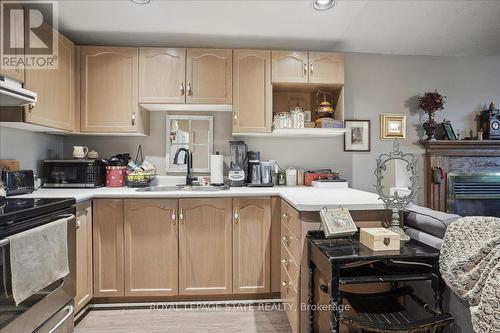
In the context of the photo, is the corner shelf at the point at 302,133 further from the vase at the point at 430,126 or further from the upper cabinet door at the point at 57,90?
the upper cabinet door at the point at 57,90

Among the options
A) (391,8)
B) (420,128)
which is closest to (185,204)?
(391,8)

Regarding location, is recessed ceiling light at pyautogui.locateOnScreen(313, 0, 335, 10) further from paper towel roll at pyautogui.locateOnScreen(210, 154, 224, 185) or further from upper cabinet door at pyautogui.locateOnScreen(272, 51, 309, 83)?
paper towel roll at pyautogui.locateOnScreen(210, 154, 224, 185)

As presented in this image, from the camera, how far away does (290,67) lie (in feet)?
8.21

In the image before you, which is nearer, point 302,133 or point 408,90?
point 302,133

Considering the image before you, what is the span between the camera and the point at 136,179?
2.48 metres

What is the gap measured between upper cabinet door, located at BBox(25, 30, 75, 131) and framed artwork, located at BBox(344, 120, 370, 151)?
2658 mm

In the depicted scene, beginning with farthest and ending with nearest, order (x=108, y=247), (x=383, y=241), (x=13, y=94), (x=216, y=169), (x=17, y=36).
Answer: (x=216, y=169), (x=108, y=247), (x=17, y=36), (x=13, y=94), (x=383, y=241)

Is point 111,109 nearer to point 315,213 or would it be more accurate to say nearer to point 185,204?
point 185,204

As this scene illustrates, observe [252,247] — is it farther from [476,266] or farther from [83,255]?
[476,266]

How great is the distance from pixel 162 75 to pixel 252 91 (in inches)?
32.3

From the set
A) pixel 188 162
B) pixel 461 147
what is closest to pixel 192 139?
pixel 188 162

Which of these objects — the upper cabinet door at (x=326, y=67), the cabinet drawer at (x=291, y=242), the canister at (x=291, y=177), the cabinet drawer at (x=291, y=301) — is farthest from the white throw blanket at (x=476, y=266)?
the upper cabinet door at (x=326, y=67)

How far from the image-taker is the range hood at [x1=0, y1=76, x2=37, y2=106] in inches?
57.0

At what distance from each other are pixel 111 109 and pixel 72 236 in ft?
4.00
